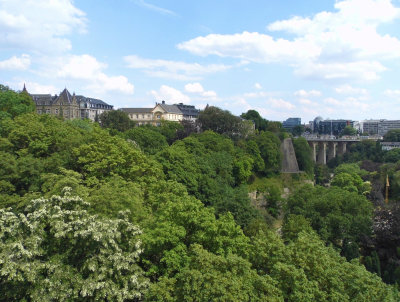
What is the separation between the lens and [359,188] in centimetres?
5488

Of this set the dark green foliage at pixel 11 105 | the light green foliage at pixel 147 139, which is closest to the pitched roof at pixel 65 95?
the dark green foliage at pixel 11 105

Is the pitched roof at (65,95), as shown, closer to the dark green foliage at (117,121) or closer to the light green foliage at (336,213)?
the dark green foliage at (117,121)

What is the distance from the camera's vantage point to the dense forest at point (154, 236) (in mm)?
12844

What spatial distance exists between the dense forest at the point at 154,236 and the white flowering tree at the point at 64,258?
0.05 meters

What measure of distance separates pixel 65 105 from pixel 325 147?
234ft

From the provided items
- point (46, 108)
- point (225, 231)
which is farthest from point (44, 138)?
point (46, 108)

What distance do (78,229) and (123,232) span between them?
2.21m

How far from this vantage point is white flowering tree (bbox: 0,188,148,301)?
484 inches

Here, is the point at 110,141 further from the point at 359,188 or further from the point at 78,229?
the point at 359,188

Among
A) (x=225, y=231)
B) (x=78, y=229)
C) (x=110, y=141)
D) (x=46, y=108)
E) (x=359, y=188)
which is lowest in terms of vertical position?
(x=359, y=188)

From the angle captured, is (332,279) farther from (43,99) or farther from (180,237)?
(43,99)

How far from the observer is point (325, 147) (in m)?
96.3

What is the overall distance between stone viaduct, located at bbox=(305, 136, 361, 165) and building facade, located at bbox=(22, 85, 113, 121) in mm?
60744

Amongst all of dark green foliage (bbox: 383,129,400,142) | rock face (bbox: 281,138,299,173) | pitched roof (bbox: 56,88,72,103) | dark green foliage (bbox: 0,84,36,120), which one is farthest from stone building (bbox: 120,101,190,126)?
dark green foliage (bbox: 383,129,400,142)
